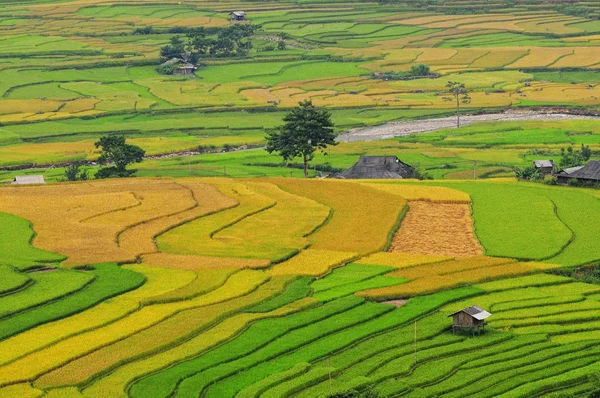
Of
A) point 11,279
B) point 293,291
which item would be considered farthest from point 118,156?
point 293,291

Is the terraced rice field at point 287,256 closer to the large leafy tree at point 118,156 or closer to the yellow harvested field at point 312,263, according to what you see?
the yellow harvested field at point 312,263

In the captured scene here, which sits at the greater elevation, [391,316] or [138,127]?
[391,316]

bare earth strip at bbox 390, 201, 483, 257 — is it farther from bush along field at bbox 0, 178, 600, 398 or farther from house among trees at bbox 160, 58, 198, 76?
house among trees at bbox 160, 58, 198, 76

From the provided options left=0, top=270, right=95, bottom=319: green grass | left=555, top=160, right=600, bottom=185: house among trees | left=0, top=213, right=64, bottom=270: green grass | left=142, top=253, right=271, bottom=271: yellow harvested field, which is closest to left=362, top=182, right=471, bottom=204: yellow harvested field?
left=555, top=160, right=600, bottom=185: house among trees

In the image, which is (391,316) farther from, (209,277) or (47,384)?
(47,384)

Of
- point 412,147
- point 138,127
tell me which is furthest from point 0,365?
point 138,127

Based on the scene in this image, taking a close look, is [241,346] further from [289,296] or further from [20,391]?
[20,391]

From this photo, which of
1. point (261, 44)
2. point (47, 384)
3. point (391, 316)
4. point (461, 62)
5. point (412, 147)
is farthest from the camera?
point (261, 44)
